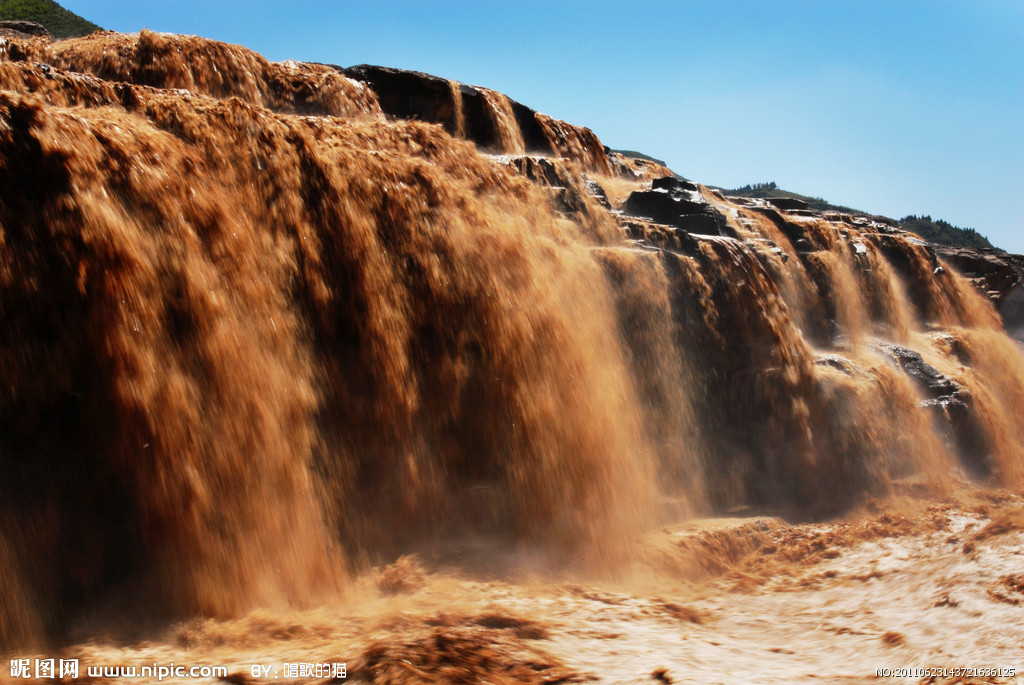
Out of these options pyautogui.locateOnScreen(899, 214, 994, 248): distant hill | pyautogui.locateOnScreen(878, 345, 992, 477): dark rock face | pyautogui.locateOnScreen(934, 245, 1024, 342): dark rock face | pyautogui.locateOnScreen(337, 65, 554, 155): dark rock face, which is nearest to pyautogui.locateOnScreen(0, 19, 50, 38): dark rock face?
pyautogui.locateOnScreen(337, 65, 554, 155): dark rock face

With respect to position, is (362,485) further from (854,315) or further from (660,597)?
(854,315)

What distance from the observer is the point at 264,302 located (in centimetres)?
526

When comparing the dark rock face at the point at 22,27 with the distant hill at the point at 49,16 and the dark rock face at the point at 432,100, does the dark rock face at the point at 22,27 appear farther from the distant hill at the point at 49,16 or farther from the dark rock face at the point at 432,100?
the distant hill at the point at 49,16

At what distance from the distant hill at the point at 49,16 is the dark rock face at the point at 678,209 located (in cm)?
2723

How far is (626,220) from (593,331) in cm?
232

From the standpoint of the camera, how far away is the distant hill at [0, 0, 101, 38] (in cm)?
2897

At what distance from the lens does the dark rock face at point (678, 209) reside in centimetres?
980

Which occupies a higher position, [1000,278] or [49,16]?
[49,16]

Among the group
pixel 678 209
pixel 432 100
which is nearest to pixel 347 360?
pixel 678 209

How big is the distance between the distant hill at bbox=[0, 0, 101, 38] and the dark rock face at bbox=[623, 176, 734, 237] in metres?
27.2

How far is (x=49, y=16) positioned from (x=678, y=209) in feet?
106

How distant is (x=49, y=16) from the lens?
30719mm

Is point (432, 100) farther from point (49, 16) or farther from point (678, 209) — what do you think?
point (49, 16)

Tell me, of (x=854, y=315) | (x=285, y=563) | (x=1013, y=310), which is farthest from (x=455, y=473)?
(x=1013, y=310)
